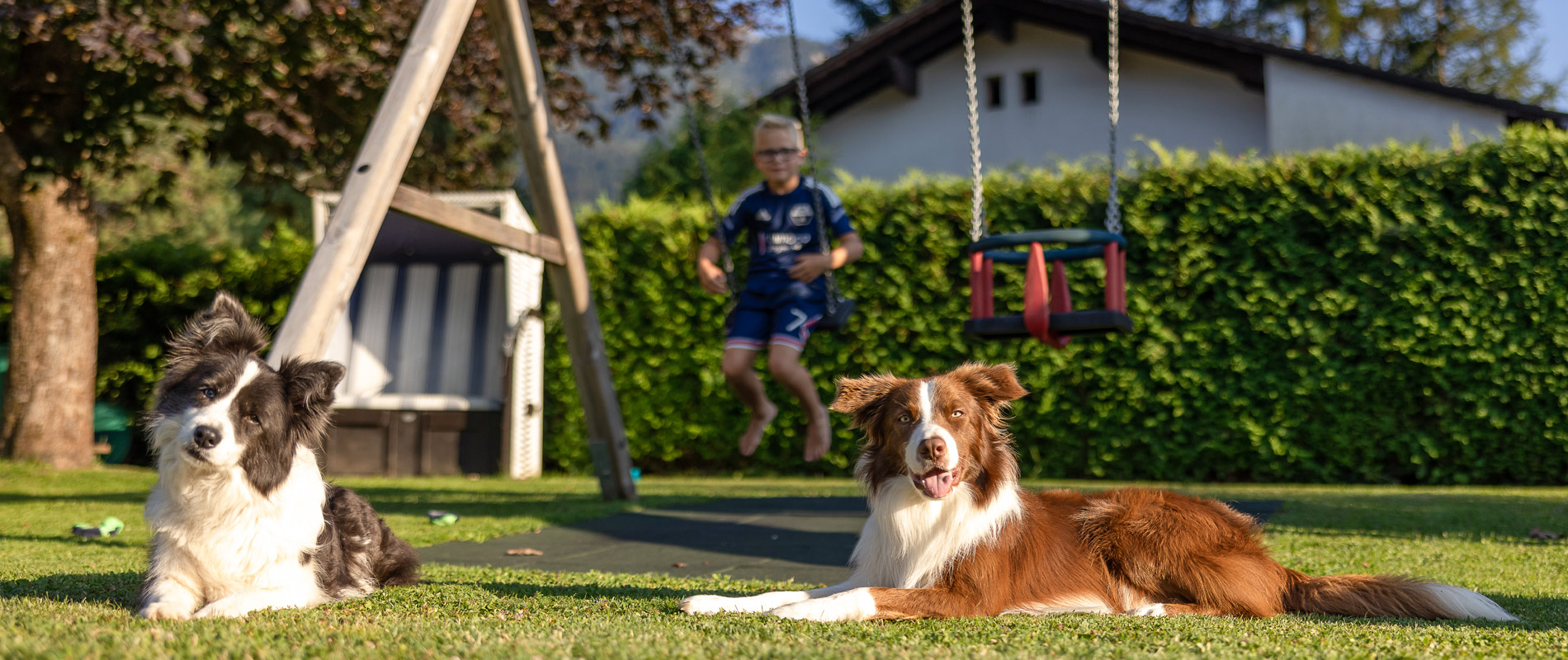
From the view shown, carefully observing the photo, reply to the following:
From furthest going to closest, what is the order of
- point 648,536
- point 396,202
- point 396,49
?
1. point 396,49
2. point 648,536
3. point 396,202

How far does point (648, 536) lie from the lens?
5.27 metres

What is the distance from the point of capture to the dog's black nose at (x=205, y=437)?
2582 millimetres

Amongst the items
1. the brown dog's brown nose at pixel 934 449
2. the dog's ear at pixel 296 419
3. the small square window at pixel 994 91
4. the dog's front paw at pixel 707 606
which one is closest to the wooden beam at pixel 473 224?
the dog's ear at pixel 296 419

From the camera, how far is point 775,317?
5641 millimetres

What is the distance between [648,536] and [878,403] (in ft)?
8.37

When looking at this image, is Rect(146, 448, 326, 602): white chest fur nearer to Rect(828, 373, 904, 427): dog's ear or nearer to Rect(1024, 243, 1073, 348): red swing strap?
Rect(828, 373, 904, 427): dog's ear

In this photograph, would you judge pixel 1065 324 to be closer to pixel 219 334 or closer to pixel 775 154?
pixel 775 154

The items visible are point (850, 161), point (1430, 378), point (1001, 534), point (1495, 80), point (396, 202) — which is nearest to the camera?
point (1001, 534)

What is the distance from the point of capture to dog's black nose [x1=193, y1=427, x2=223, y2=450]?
2.58 meters

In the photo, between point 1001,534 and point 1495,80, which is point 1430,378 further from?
point 1495,80

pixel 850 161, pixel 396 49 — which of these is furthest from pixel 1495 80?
pixel 396 49

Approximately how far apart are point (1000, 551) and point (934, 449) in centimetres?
39

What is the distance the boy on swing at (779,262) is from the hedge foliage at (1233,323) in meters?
3.70

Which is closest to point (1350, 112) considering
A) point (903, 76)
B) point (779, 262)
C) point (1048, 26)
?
point (1048, 26)
